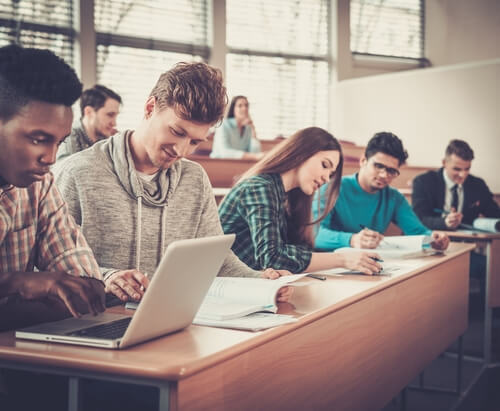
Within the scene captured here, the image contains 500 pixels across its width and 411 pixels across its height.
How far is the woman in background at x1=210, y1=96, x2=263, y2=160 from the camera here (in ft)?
18.1

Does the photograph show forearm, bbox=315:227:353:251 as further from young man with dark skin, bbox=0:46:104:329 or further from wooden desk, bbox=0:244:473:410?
young man with dark skin, bbox=0:46:104:329

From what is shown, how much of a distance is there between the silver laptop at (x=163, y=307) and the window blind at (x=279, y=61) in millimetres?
5792

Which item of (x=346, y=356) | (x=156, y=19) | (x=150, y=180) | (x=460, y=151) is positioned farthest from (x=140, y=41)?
(x=346, y=356)

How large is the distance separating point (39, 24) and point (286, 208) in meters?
4.35

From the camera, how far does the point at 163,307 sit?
98 centimetres

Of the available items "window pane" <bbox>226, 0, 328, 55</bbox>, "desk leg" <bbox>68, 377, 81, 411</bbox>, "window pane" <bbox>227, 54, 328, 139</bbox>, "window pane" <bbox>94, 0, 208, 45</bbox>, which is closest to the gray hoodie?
"desk leg" <bbox>68, 377, 81, 411</bbox>

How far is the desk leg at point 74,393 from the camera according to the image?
0.90 meters

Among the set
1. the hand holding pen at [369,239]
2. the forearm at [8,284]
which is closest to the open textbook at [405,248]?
the hand holding pen at [369,239]

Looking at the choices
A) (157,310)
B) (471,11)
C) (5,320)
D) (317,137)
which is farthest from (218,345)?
(471,11)

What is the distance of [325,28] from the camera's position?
24.0 ft

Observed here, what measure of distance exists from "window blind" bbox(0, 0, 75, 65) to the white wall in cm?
302

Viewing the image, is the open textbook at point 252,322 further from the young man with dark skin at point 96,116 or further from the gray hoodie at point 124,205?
the young man with dark skin at point 96,116

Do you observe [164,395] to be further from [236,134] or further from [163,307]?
[236,134]

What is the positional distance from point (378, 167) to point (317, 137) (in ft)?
2.68
